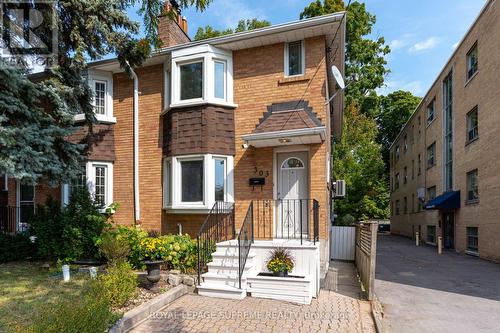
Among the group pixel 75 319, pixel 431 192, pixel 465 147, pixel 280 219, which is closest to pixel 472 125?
pixel 465 147

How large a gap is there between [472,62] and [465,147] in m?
4.06

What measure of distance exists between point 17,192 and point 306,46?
1169 centimetres

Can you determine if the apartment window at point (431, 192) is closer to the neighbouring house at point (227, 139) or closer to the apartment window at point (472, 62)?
the apartment window at point (472, 62)

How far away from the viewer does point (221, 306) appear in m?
6.59

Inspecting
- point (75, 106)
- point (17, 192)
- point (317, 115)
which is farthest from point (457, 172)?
point (17, 192)

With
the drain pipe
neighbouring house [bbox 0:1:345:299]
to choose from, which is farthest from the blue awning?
the drain pipe

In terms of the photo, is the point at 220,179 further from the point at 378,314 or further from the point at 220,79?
the point at 378,314

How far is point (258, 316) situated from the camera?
6.05m

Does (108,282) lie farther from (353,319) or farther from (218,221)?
(353,319)

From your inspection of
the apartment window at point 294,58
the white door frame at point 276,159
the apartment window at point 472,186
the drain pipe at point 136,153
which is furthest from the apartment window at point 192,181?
the apartment window at point 472,186

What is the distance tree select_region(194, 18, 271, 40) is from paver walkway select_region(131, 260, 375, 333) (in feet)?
83.4

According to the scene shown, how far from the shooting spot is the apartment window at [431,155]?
2253cm

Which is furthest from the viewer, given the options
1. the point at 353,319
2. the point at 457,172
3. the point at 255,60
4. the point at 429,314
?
the point at 457,172

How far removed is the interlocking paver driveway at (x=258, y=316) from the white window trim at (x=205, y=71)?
550cm
